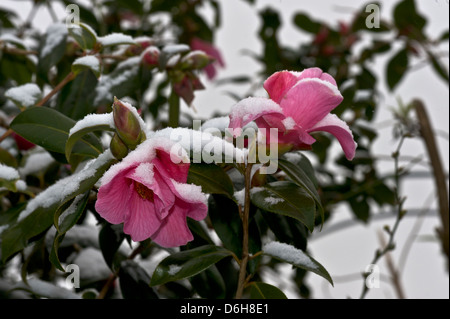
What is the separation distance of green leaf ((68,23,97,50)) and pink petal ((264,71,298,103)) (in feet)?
1.13

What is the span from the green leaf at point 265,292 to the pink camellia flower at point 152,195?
5.4 inches

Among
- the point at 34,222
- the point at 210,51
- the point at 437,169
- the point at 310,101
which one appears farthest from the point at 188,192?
the point at 210,51

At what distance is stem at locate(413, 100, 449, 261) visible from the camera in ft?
3.62

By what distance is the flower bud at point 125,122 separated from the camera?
20.5 inches

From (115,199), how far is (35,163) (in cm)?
38

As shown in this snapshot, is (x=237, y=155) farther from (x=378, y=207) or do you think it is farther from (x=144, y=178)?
(x=378, y=207)

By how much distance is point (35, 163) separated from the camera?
857 millimetres

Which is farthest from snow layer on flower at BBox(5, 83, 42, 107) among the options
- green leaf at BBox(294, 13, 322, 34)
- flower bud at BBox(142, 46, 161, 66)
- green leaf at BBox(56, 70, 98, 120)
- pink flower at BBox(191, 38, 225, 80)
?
green leaf at BBox(294, 13, 322, 34)

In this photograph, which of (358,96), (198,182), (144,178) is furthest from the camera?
(358,96)

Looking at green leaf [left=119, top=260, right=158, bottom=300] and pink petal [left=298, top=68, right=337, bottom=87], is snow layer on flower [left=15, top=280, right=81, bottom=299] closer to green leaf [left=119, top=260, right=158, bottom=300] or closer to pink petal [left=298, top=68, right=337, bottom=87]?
green leaf [left=119, top=260, right=158, bottom=300]

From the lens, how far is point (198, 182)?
1.95 ft
